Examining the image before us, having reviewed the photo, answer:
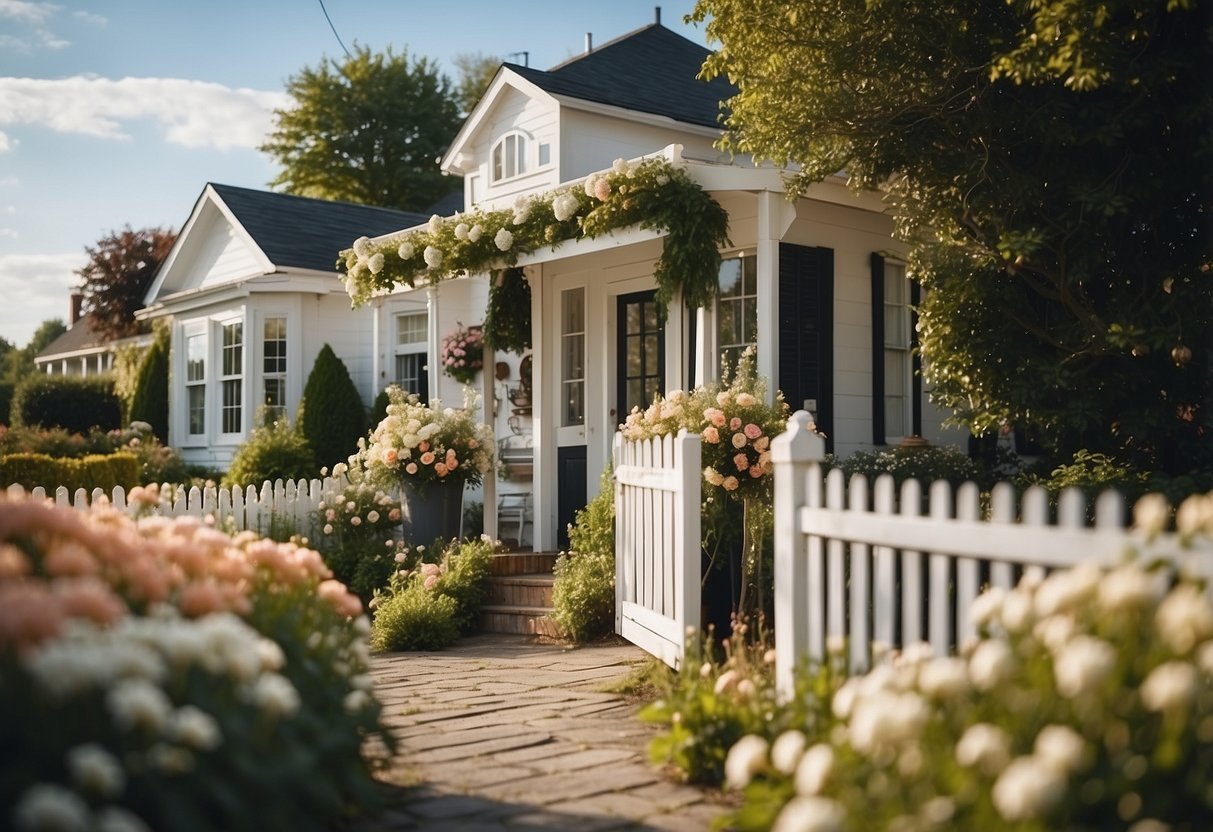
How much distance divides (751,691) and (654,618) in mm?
2067

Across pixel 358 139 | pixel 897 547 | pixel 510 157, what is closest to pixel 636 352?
pixel 510 157

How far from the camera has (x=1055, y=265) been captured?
24.4 feet

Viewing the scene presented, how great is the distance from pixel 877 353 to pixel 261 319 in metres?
9.92

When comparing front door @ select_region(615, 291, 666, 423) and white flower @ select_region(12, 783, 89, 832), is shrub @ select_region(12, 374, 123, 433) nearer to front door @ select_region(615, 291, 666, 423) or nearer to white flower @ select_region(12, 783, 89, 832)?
front door @ select_region(615, 291, 666, 423)

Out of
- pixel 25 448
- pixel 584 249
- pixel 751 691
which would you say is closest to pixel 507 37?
pixel 25 448

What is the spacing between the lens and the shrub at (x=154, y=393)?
1838 cm

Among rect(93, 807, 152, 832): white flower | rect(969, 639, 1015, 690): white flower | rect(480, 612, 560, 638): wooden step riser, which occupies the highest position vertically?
rect(969, 639, 1015, 690): white flower

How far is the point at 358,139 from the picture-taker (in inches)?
1267

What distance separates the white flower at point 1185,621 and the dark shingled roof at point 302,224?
14530mm

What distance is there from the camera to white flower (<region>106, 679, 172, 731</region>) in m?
2.08

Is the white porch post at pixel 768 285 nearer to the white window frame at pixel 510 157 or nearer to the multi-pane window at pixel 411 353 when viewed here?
the white window frame at pixel 510 157

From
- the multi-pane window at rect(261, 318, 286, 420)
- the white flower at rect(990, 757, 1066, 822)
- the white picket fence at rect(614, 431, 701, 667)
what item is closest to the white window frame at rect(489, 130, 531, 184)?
the multi-pane window at rect(261, 318, 286, 420)

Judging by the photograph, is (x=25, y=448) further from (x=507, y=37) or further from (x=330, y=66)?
(x=507, y=37)

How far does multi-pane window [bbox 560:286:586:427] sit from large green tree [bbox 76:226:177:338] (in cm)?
1522
